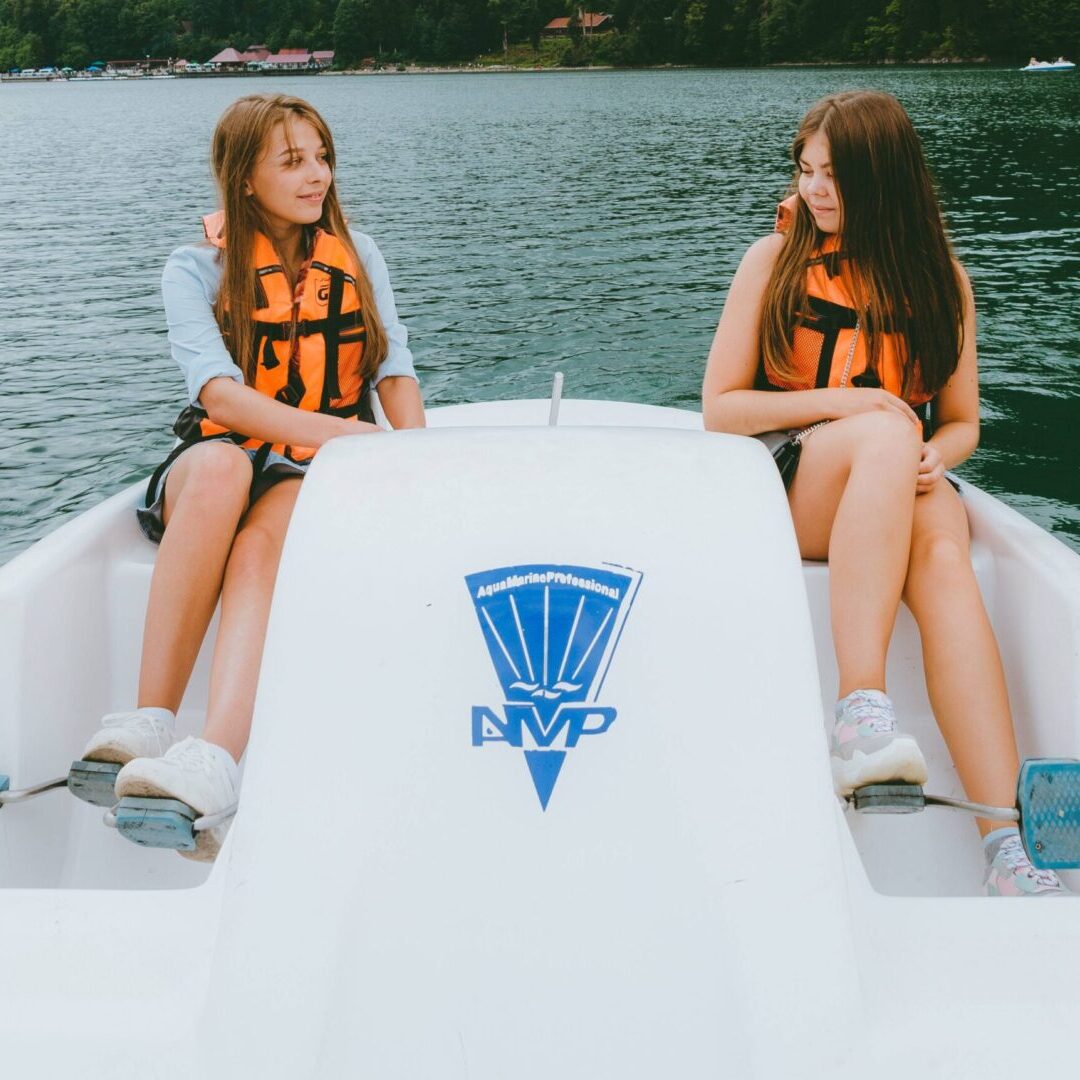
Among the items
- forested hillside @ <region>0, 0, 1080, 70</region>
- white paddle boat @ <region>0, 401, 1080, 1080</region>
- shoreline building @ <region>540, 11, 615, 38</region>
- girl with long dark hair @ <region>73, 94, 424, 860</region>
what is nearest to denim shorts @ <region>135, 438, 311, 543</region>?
girl with long dark hair @ <region>73, 94, 424, 860</region>

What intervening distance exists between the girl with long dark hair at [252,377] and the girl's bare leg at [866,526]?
2.34ft

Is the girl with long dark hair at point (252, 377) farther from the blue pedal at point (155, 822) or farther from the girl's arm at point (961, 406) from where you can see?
the girl's arm at point (961, 406)

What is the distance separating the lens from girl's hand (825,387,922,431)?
190 centimetres

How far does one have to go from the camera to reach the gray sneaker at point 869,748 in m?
1.34

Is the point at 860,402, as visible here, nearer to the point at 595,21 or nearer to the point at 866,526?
the point at 866,526

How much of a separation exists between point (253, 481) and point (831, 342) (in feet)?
3.15

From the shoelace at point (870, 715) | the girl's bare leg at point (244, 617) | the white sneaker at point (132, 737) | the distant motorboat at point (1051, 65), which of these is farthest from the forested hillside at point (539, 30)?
the white sneaker at point (132, 737)

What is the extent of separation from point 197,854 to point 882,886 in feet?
3.08

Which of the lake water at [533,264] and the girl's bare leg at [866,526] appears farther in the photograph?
the lake water at [533,264]

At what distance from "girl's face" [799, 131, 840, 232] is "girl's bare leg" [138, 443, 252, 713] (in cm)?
97

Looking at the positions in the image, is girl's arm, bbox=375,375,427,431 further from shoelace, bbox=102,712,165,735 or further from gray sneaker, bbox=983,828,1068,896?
gray sneaker, bbox=983,828,1068,896

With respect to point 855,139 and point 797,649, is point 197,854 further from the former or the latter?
point 855,139

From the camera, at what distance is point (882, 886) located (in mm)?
1740

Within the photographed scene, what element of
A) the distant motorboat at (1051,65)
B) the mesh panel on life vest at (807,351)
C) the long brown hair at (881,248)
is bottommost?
the mesh panel on life vest at (807,351)
